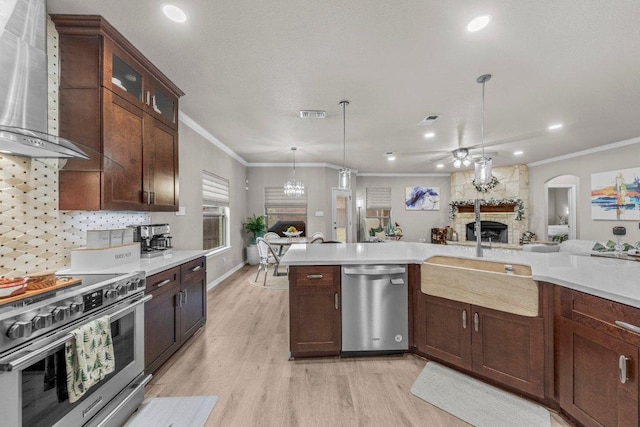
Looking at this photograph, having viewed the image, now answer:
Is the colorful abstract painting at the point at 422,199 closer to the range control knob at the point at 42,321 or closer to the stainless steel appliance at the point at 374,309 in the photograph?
the stainless steel appliance at the point at 374,309

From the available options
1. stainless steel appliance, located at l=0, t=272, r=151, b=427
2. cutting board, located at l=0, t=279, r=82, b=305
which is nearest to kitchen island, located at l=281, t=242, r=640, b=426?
stainless steel appliance, located at l=0, t=272, r=151, b=427

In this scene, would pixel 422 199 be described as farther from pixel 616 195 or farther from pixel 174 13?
pixel 174 13

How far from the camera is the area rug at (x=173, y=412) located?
163 centimetres

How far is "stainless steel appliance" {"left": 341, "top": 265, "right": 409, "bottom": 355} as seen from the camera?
7.55 feet

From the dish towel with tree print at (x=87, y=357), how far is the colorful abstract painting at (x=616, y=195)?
25.1 ft

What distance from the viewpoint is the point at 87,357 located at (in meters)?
1.29

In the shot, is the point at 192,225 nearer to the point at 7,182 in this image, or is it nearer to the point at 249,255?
the point at 7,182

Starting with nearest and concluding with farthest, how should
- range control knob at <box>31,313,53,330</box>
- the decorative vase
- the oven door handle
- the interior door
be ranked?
the oven door handle, range control knob at <box>31,313,53,330</box>, the decorative vase, the interior door

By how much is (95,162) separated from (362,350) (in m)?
2.60

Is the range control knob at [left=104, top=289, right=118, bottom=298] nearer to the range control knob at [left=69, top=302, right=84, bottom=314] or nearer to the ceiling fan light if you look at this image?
the range control knob at [left=69, top=302, right=84, bottom=314]

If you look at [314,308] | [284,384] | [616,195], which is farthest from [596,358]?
[616,195]

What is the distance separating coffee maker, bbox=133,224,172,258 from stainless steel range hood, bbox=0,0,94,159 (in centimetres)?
97

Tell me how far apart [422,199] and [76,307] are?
8635 millimetres

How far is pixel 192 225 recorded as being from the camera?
153 inches
